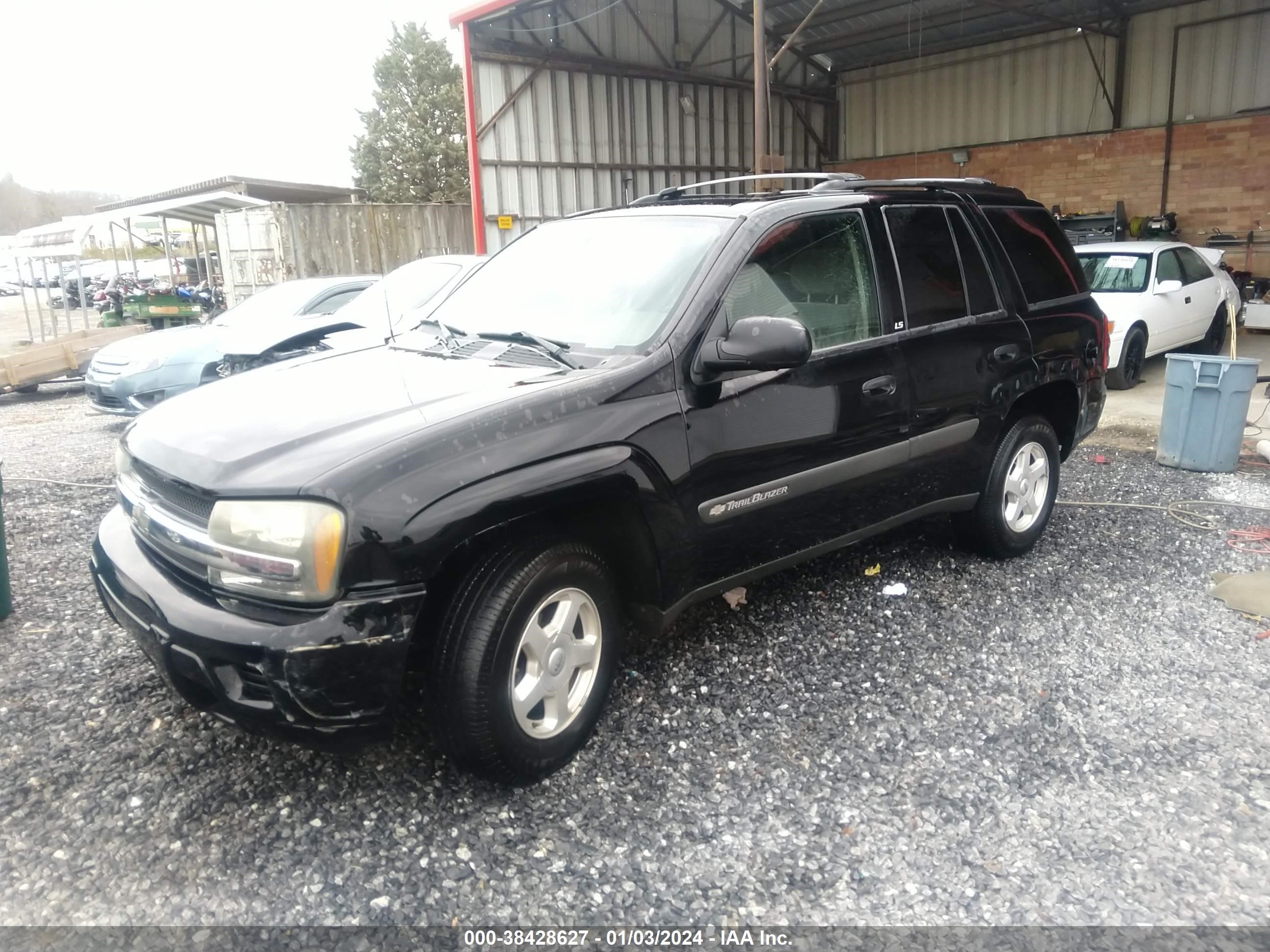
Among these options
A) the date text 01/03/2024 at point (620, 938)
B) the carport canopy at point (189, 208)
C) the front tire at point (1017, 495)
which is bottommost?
the date text 01/03/2024 at point (620, 938)

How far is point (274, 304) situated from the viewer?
9.11 meters

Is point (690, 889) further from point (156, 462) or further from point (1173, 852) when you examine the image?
point (156, 462)

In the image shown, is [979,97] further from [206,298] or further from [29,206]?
[29,206]

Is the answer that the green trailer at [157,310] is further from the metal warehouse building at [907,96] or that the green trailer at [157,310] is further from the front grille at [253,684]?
the front grille at [253,684]

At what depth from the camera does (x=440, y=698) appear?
101 inches

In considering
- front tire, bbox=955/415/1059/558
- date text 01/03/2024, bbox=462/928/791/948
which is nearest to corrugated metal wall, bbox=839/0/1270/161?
front tire, bbox=955/415/1059/558

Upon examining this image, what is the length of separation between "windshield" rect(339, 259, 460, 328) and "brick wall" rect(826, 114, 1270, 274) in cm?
1292

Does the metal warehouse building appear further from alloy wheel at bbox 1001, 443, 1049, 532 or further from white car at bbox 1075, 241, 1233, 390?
alloy wheel at bbox 1001, 443, 1049, 532

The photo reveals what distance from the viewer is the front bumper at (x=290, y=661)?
231 cm

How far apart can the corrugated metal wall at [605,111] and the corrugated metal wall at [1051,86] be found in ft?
7.48

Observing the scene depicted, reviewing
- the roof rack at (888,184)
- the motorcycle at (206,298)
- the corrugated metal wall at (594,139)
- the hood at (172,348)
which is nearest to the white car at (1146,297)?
the roof rack at (888,184)

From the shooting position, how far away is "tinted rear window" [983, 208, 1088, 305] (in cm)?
445

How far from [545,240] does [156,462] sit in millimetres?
1851

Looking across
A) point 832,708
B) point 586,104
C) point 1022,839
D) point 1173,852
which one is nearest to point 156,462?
point 832,708
